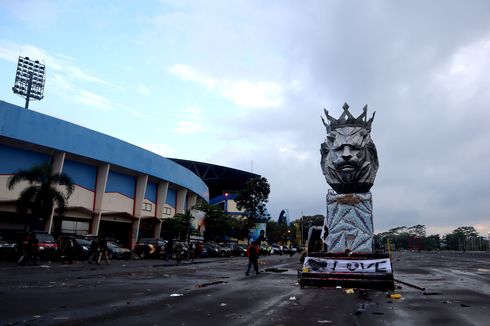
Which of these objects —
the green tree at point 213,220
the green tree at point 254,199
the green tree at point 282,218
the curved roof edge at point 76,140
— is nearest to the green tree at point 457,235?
the green tree at point 282,218

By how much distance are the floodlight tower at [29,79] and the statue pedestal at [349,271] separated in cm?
5313

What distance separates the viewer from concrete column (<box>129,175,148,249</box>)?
47.1m

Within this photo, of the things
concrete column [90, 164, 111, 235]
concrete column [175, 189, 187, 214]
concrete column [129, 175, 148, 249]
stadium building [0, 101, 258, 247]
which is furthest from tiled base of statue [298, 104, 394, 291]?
concrete column [175, 189, 187, 214]

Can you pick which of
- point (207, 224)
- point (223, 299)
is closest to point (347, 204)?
point (223, 299)

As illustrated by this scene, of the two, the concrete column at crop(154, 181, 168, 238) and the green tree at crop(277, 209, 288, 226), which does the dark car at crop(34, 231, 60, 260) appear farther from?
the green tree at crop(277, 209, 288, 226)

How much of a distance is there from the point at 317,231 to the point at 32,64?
49.1 metres

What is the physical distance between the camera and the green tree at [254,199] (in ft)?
221

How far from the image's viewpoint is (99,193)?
41531 millimetres

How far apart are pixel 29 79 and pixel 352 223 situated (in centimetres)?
5252

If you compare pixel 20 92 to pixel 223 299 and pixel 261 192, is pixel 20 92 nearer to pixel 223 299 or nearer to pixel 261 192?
pixel 261 192

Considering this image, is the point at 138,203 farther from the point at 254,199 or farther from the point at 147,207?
the point at 254,199

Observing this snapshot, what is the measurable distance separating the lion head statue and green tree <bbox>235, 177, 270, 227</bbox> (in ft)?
164

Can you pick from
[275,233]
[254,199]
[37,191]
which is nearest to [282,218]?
[275,233]

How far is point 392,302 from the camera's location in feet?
34.5
